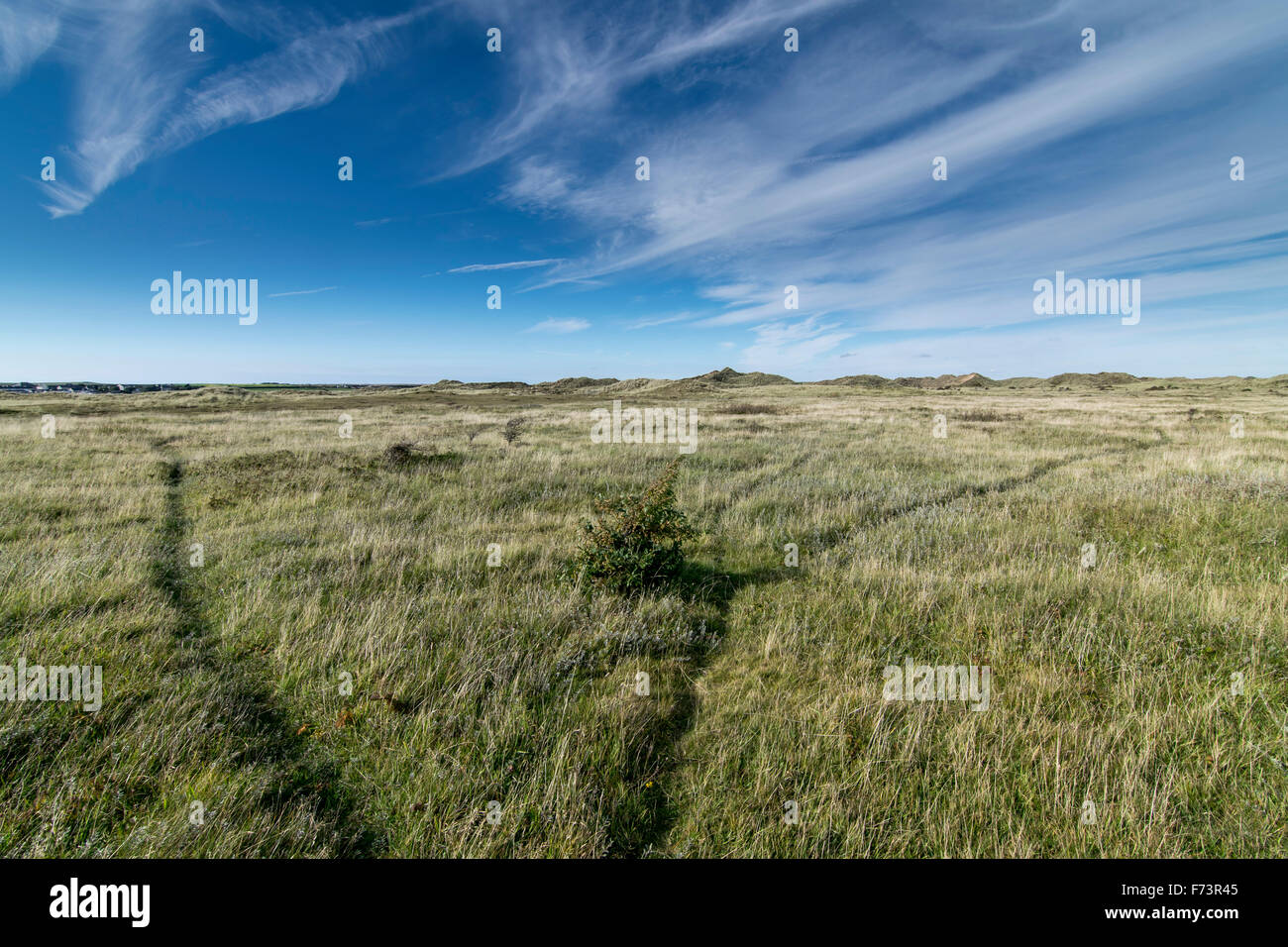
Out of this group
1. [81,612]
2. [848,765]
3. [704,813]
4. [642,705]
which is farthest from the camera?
[81,612]

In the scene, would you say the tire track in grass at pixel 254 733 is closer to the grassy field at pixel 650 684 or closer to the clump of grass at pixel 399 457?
the grassy field at pixel 650 684

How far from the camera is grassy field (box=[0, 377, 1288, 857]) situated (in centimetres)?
305

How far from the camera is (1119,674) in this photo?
4.49m

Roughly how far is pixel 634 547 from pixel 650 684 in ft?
8.31

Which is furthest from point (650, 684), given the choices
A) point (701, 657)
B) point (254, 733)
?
point (254, 733)

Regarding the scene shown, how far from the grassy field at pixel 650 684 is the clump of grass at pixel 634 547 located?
1.09 ft

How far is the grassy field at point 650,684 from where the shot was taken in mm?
3053

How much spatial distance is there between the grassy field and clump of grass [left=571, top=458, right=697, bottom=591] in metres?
0.33

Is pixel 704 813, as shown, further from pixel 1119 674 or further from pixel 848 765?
pixel 1119 674

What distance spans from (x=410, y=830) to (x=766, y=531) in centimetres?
724

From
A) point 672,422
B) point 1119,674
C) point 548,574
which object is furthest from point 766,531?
point 672,422

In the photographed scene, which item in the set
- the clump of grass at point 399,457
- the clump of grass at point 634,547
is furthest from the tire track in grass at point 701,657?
the clump of grass at point 399,457

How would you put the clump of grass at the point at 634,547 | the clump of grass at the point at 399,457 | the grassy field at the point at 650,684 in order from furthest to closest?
Result: the clump of grass at the point at 399,457 → the clump of grass at the point at 634,547 → the grassy field at the point at 650,684

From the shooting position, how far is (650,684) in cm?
466
